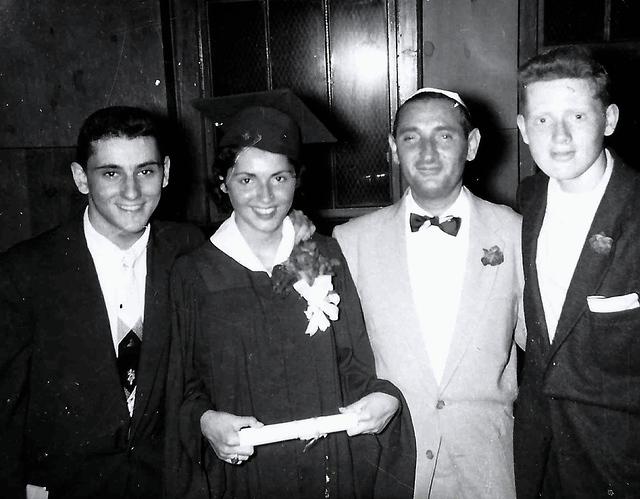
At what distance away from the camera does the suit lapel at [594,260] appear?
2043mm

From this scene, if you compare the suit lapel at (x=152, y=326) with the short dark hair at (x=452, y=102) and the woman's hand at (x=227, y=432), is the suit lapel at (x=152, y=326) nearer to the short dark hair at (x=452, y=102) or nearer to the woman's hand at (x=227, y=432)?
the woman's hand at (x=227, y=432)

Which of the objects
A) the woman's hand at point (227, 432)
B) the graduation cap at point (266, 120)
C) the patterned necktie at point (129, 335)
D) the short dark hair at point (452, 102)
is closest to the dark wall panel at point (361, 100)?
the short dark hair at point (452, 102)

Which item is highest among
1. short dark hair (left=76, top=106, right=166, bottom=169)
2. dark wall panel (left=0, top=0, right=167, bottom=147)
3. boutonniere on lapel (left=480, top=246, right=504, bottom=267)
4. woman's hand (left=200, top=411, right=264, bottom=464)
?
dark wall panel (left=0, top=0, right=167, bottom=147)

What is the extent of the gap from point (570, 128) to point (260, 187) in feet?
4.30

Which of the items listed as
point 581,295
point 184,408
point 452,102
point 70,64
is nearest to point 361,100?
point 452,102

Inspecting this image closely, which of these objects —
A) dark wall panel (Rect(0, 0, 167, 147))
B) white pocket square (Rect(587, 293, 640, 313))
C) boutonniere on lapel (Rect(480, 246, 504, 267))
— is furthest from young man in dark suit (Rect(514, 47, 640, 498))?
dark wall panel (Rect(0, 0, 167, 147))

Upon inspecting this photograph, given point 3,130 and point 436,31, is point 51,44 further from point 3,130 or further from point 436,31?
point 436,31

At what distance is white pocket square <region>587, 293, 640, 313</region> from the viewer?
6.56 feet

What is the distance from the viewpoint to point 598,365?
209cm

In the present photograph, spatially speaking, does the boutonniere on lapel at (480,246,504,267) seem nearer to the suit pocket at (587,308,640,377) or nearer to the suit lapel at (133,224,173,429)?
the suit pocket at (587,308,640,377)

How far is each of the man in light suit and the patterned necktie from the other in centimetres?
103

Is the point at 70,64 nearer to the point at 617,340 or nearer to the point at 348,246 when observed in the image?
the point at 348,246

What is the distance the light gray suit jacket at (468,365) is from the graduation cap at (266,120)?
723mm

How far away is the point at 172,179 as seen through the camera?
448cm
